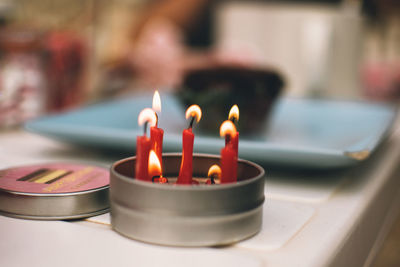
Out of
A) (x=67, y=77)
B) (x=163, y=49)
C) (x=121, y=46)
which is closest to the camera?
(x=67, y=77)

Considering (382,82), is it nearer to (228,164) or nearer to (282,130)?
(282,130)

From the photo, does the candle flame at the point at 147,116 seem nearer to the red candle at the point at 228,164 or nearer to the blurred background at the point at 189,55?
the red candle at the point at 228,164

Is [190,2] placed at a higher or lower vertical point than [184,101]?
higher

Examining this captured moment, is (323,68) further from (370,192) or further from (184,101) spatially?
(370,192)

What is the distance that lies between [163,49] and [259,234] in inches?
35.8

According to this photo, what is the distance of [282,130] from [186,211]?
1.21ft

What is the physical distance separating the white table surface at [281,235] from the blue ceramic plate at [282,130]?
0.11 ft

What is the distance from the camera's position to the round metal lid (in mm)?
304

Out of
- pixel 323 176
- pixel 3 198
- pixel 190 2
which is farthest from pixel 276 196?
pixel 190 2

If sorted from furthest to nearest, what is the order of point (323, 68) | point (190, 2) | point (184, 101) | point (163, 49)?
point (190, 2) → point (163, 49) → point (323, 68) → point (184, 101)

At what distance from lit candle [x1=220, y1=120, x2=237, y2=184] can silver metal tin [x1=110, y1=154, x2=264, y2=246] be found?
17 mm

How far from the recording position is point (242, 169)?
306mm

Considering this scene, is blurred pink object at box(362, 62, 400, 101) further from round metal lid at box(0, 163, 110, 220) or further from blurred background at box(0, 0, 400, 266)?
round metal lid at box(0, 163, 110, 220)

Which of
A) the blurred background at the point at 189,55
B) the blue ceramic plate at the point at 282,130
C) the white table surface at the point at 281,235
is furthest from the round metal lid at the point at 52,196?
the blurred background at the point at 189,55
